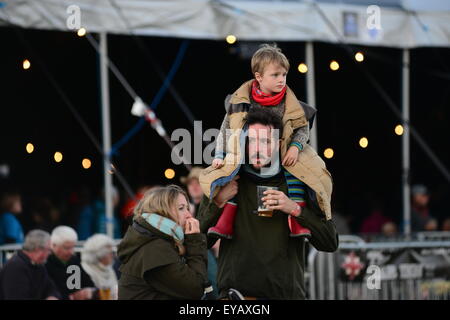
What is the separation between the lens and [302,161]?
4035 millimetres

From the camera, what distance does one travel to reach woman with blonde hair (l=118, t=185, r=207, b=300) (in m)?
4.17

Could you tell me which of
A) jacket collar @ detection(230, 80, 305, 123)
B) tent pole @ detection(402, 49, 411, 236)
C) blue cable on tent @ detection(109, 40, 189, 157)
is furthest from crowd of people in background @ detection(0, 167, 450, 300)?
jacket collar @ detection(230, 80, 305, 123)

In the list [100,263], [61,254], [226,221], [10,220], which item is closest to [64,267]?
[61,254]

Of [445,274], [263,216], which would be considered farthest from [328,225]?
[445,274]

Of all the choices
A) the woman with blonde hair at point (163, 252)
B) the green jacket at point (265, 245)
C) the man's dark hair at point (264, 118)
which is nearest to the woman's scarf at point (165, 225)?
the woman with blonde hair at point (163, 252)

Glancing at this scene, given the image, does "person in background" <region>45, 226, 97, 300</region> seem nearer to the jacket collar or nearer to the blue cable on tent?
the blue cable on tent

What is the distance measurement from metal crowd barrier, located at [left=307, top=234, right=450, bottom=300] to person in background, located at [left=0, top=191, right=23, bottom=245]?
9.18 feet

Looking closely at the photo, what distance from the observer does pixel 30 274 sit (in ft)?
23.2

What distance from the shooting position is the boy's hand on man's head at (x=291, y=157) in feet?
13.1

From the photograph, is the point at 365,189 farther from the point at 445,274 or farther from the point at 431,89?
the point at 445,274

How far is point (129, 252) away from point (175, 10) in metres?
5.24

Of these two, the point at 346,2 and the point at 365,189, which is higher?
the point at 346,2

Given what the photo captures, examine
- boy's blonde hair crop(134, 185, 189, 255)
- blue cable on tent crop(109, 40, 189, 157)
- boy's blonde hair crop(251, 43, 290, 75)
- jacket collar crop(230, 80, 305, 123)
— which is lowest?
boy's blonde hair crop(134, 185, 189, 255)

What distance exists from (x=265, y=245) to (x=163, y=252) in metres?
0.47
